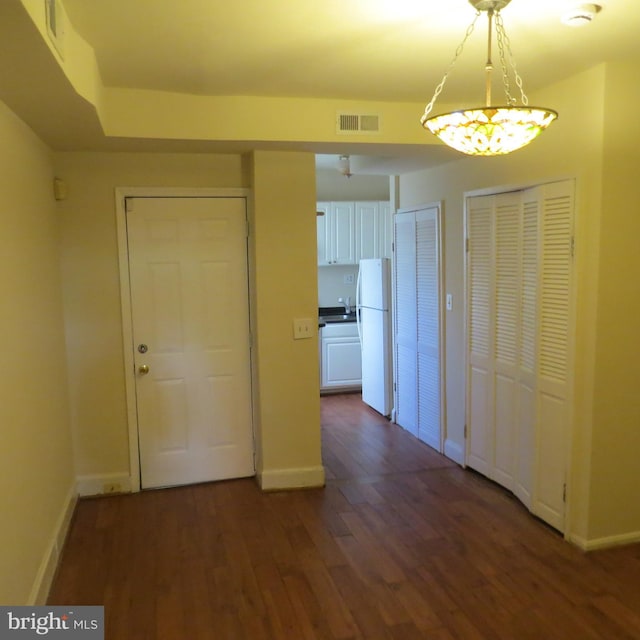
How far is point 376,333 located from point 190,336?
2192 mm

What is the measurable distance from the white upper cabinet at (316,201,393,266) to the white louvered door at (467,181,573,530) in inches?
105

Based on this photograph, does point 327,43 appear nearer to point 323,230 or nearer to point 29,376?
point 29,376

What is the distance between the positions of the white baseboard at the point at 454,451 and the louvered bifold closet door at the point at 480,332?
12 cm

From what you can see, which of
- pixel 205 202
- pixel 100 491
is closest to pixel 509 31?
pixel 205 202

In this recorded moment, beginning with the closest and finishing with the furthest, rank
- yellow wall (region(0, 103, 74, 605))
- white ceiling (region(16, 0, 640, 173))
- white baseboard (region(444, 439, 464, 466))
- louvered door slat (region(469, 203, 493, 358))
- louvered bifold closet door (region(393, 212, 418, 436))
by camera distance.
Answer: white ceiling (region(16, 0, 640, 173)) < yellow wall (region(0, 103, 74, 605)) < louvered door slat (region(469, 203, 493, 358)) < white baseboard (region(444, 439, 464, 466)) < louvered bifold closet door (region(393, 212, 418, 436))

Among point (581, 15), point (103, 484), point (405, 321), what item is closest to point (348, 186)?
point (405, 321)

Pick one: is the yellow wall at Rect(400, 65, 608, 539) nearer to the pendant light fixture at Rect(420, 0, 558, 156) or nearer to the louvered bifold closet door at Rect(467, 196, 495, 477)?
the louvered bifold closet door at Rect(467, 196, 495, 477)

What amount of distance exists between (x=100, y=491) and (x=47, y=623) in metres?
1.55

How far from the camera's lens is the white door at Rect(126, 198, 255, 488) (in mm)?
3928

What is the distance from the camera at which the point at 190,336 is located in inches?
159

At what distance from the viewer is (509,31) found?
244 centimetres

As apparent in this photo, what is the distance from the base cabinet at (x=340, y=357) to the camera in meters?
6.49

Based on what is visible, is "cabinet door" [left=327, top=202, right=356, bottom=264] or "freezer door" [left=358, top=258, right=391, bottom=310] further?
"cabinet door" [left=327, top=202, right=356, bottom=264]

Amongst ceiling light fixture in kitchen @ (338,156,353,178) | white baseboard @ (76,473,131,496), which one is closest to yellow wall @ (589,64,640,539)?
ceiling light fixture in kitchen @ (338,156,353,178)
